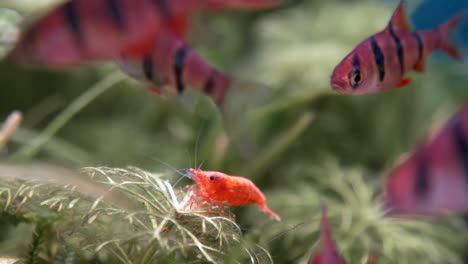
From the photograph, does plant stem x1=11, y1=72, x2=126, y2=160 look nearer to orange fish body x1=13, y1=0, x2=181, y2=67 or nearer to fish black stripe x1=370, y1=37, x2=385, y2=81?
orange fish body x1=13, y1=0, x2=181, y2=67

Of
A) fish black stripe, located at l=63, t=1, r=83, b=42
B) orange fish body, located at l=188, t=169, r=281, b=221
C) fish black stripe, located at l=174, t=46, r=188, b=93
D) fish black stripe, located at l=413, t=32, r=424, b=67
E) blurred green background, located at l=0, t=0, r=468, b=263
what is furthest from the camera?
blurred green background, located at l=0, t=0, r=468, b=263

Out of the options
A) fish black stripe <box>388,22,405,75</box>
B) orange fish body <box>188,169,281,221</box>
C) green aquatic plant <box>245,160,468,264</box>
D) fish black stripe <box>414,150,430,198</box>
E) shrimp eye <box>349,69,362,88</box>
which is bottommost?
green aquatic plant <box>245,160,468,264</box>

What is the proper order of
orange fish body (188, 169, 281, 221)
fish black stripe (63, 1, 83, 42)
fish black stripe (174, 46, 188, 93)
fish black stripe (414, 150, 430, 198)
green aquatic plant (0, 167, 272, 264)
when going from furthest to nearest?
fish black stripe (63, 1, 83, 42)
fish black stripe (174, 46, 188, 93)
orange fish body (188, 169, 281, 221)
fish black stripe (414, 150, 430, 198)
green aquatic plant (0, 167, 272, 264)

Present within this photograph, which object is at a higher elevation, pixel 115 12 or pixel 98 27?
pixel 115 12

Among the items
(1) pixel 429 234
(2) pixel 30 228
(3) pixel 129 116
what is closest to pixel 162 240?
(2) pixel 30 228

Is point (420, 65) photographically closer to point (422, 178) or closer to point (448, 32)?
point (448, 32)

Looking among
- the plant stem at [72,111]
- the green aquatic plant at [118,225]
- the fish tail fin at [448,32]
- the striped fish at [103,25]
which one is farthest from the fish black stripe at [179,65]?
the fish tail fin at [448,32]

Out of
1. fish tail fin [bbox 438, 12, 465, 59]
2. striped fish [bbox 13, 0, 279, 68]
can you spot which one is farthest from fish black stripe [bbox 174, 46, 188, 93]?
fish tail fin [bbox 438, 12, 465, 59]

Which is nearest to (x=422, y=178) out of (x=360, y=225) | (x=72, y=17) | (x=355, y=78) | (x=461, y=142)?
(x=461, y=142)

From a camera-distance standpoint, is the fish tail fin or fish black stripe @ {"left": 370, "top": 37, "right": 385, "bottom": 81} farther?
the fish tail fin
